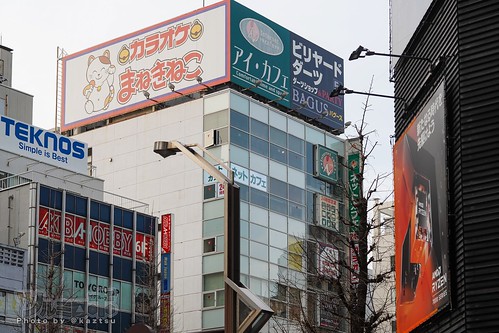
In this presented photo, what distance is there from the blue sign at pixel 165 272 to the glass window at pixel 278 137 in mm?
10550

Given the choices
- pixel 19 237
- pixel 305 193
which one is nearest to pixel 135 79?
pixel 305 193

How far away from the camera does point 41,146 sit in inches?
2361

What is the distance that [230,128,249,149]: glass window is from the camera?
2514 inches

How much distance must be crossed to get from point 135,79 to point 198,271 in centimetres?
1357

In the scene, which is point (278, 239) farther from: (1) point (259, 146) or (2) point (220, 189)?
(1) point (259, 146)

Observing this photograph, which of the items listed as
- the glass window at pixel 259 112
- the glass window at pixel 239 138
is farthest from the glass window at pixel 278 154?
the glass window at pixel 239 138

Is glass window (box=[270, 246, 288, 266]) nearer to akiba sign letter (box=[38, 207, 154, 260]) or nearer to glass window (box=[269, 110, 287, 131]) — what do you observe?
glass window (box=[269, 110, 287, 131])

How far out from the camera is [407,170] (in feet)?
98.1

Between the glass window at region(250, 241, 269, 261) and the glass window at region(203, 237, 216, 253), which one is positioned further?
the glass window at region(250, 241, 269, 261)

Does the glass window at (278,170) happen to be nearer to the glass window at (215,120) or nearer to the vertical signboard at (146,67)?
the glass window at (215,120)

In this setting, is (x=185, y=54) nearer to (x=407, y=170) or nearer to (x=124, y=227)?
(x=124, y=227)

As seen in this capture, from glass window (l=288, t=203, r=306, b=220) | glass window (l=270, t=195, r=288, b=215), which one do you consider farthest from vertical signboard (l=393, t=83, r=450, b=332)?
glass window (l=288, t=203, r=306, b=220)

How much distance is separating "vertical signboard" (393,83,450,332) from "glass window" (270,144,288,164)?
3501 cm

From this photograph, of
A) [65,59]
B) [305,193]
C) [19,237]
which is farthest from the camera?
[65,59]
